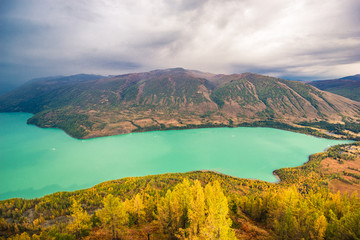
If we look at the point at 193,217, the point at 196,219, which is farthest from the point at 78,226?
the point at 196,219

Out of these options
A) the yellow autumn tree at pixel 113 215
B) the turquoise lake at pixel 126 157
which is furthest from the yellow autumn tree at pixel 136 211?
the turquoise lake at pixel 126 157

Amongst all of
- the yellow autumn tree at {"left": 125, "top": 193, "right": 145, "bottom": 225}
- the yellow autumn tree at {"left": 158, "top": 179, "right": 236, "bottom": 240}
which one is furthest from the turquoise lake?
the yellow autumn tree at {"left": 158, "top": 179, "right": 236, "bottom": 240}

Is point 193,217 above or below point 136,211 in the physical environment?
above

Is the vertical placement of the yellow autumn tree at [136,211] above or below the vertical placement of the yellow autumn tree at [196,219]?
below

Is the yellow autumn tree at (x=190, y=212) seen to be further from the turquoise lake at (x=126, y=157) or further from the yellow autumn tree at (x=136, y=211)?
the turquoise lake at (x=126, y=157)

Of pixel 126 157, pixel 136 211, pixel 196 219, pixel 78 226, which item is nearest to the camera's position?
pixel 196 219

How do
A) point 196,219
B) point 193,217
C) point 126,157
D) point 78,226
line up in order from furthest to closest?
point 126,157, point 78,226, point 193,217, point 196,219

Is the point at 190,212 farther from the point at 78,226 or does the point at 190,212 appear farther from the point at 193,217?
the point at 78,226

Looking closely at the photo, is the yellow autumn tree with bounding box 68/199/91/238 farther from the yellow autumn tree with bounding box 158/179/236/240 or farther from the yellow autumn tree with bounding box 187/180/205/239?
the yellow autumn tree with bounding box 187/180/205/239
